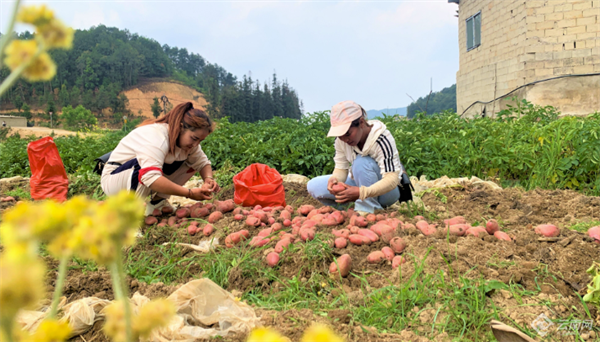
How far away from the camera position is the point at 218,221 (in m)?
2.84

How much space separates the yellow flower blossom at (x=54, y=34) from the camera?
47 cm

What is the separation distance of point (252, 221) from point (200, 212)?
549 mm

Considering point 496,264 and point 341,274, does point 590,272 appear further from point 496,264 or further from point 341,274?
point 341,274

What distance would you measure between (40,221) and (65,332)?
111 mm

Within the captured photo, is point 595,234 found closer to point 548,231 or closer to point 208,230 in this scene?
point 548,231

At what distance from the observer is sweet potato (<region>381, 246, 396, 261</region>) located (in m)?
2.07

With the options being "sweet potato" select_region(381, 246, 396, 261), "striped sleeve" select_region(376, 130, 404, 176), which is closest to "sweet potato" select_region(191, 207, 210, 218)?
"striped sleeve" select_region(376, 130, 404, 176)

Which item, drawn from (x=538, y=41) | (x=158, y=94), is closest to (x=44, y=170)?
(x=538, y=41)

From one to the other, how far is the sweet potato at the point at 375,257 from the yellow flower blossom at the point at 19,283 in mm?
1846

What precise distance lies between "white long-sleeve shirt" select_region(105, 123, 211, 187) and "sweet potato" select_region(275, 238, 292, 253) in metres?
1.04

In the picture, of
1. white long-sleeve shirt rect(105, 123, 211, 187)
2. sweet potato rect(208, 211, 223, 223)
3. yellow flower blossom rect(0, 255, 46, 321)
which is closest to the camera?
yellow flower blossom rect(0, 255, 46, 321)

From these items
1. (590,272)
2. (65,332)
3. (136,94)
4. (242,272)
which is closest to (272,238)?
(242,272)

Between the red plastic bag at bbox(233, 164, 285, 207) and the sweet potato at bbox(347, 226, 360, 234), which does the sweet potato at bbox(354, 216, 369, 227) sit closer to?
the sweet potato at bbox(347, 226, 360, 234)

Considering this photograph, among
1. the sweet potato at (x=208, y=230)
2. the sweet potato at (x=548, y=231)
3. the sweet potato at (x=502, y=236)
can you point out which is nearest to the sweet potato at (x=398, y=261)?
the sweet potato at (x=502, y=236)
